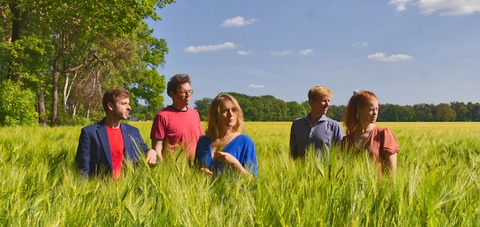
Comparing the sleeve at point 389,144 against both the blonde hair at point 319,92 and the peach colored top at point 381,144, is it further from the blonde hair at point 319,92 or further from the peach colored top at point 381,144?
the blonde hair at point 319,92

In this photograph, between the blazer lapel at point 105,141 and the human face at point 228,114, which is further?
the blazer lapel at point 105,141

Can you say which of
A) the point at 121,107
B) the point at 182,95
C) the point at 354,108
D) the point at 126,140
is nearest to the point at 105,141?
the point at 126,140

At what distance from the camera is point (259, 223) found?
1.48 m

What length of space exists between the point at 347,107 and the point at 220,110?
44.6 inches

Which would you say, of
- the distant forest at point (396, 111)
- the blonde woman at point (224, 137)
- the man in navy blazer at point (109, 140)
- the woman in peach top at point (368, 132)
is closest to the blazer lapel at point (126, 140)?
the man in navy blazer at point (109, 140)

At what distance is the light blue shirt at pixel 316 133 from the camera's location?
4129 mm

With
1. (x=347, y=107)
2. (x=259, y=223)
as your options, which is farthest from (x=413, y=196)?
(x=347, y=107)

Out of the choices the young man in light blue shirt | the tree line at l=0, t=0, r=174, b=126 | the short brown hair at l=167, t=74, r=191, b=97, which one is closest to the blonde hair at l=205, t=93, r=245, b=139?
the short brown hair at l=167, t=74, r=191, b=97

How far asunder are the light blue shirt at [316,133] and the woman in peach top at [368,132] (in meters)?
0.51

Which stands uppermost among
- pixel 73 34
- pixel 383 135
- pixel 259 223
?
pixel 73 34

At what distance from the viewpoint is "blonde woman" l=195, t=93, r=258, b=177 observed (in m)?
2.97

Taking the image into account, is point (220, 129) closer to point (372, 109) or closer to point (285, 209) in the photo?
point (372, 109)

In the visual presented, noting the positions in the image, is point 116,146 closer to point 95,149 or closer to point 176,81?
point 95,149

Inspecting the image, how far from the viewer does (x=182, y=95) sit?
162 inches
